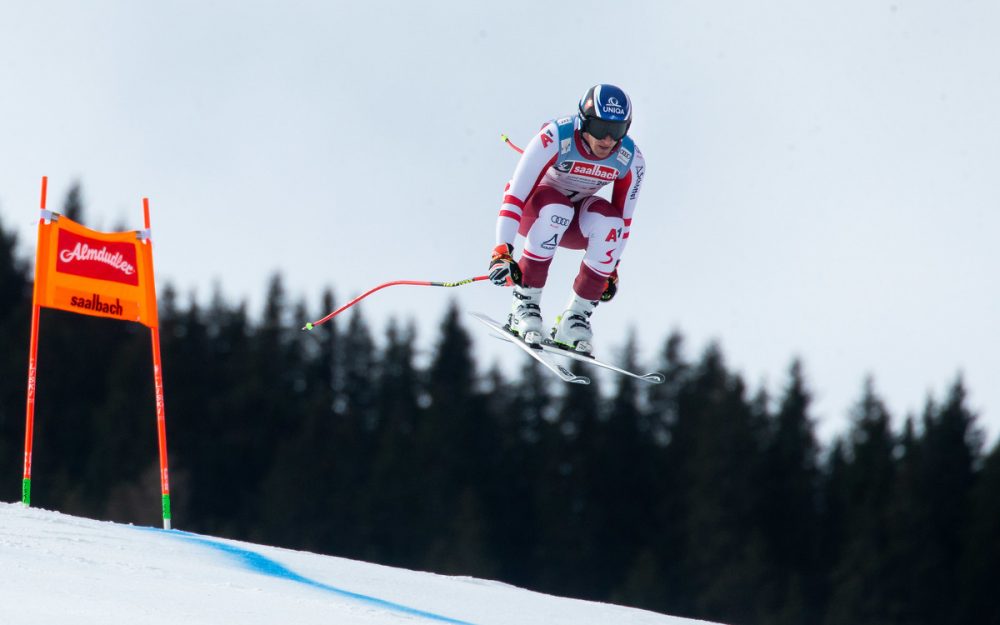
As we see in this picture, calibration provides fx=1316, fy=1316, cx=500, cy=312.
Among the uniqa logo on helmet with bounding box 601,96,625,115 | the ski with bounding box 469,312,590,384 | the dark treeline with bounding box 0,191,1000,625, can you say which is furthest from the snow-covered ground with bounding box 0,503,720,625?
the dark treeline with bounding box 0,191,1000,625

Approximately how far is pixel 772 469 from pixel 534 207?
5422cm

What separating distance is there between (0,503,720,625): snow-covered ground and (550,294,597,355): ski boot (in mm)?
2193

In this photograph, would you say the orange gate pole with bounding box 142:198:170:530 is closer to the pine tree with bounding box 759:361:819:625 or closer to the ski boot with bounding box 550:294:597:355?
the ski boot with bounding box 550:294:597:355

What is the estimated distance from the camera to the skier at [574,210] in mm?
10727

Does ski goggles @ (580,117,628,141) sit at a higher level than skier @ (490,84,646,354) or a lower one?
higher

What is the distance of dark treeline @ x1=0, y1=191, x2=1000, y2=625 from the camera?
55531 millimetres

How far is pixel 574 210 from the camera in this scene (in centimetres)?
1150

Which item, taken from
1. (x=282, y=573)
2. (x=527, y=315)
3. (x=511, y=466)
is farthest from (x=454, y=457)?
(x=282, y=573)

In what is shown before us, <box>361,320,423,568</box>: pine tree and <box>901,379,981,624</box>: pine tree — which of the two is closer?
<box>901,379,981,624</box>: pine tree

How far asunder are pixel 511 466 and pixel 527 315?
54539mm

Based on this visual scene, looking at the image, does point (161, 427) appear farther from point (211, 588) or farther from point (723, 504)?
point (723, 504)

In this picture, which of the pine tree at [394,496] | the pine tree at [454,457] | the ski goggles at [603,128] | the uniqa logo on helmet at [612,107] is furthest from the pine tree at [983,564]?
the uniqa logo on helmet at [612,107]

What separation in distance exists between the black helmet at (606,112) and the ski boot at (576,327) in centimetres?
178

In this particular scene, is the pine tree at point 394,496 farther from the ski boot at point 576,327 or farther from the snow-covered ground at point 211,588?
the snow-covered ground at point 211,588
